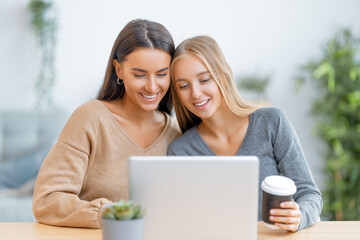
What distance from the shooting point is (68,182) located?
1.47 meters

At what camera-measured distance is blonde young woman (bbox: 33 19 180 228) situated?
1.46 meters

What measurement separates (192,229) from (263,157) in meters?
0.65

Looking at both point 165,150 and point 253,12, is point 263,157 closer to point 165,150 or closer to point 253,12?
point 165,150

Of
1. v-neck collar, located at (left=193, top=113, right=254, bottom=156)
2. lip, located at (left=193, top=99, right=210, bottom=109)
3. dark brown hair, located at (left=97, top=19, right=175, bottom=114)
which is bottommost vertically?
v-neck collar, located at (left=193, top=113, right=254, bottom=156)

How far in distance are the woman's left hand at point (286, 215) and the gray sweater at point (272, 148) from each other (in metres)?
0.24

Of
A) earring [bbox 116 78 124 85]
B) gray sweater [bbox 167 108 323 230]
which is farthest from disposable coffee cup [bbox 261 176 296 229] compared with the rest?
earring [bbox 116 78 124 85]

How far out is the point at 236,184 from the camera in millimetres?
1047

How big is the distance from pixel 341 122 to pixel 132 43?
231cm

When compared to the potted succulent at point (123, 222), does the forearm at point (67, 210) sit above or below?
below

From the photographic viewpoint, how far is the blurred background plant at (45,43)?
3695 millimetres

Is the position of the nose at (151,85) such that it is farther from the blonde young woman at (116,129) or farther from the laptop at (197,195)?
the laptop at (197,195)

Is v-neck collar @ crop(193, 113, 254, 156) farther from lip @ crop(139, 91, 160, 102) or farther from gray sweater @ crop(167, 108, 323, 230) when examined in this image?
lip @ crop(139, 91, 160, 102)

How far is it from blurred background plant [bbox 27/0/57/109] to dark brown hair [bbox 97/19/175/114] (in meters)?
2.22

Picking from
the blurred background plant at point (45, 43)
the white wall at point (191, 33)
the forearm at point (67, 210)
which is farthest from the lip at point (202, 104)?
the blurred background plant at point (45, 43)
